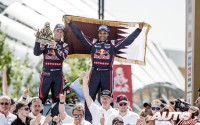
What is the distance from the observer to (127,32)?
15.2m

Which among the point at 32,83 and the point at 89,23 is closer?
the point at 89,23

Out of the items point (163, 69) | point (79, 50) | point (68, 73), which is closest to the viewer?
point (79, 50)

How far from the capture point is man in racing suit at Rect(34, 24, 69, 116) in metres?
14.0

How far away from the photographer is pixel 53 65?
1409 cm

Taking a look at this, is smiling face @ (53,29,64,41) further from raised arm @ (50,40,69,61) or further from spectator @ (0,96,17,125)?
spectator @ (0,96,17,125)

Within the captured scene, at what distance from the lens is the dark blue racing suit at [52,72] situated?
14.0 m

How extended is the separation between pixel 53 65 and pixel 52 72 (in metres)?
0.14

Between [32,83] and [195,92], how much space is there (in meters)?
36.9

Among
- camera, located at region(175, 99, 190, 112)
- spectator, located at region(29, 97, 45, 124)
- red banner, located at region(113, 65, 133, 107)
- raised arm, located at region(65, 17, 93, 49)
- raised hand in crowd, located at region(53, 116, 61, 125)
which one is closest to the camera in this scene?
raised hand in crowd, located at region(53, 116, 61, 125)

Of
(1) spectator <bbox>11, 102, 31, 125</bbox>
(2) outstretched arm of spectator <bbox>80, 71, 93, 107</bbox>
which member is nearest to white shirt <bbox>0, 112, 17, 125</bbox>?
(1) spectator <bbox>11, 102, 31, 125</bbox>

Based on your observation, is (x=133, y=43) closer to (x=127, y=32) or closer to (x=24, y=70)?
(x=127, y=32)

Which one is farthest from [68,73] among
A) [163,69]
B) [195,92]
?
[195,92]

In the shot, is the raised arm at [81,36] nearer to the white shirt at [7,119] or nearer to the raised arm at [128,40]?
the raised arm at [128,40]

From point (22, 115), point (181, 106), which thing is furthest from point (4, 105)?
point (181, 106)
